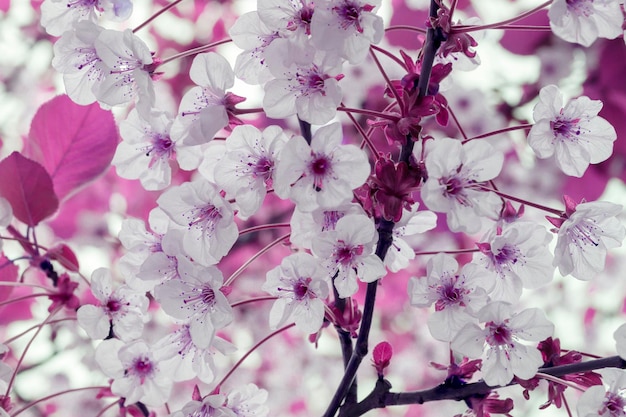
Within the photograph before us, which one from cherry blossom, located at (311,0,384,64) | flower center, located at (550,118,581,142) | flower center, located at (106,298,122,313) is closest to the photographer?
cherry blossom, located at (311,0,384,64)

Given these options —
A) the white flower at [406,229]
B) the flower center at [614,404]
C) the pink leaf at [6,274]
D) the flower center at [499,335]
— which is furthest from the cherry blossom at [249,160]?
the pink leaf at [6,274]

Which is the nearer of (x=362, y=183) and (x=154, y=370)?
(x=362, y=183)

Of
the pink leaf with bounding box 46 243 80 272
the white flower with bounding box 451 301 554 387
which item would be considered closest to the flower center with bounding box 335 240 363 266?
→ the white flower with bounding box 451 301 554 387

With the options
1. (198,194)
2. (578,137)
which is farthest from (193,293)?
(578,137)

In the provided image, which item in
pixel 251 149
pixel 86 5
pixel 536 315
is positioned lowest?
pixel 536 315

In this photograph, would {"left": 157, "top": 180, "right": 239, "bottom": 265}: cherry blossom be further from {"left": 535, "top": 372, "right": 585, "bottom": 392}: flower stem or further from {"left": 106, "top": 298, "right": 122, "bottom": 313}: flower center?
{"left": 535, "top": 372, "right": 585, "bottom": 392}: flower stem

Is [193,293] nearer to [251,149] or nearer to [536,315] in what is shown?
[251,149]

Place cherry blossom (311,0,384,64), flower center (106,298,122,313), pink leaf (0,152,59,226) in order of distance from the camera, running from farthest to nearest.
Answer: pink leaf (0,152,59,226), flower center (106,298,122,313), cherry blossom (311,0,384,64)
